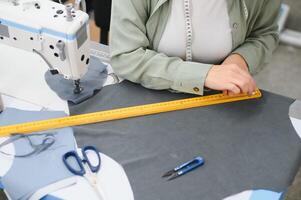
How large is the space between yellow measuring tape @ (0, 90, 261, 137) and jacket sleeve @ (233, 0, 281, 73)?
11 centimetres

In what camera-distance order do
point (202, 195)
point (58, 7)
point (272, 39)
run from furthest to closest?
point (272, 39) < point (58, 7) < point (202, 195)

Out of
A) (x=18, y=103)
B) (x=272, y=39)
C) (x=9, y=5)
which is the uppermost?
(x=9, y=5)

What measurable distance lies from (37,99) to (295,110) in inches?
27.6

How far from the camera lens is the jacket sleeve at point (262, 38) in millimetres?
1145

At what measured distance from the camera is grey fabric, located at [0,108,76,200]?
82cm

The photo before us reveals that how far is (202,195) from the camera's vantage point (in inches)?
32.8

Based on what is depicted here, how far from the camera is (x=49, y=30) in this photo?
0.90 m

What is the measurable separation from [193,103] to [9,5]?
0.53 metres

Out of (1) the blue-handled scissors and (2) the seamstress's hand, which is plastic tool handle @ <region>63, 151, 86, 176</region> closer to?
(1) the blue-handled scissors

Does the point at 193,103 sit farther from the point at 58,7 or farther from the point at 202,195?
the point at 58,7

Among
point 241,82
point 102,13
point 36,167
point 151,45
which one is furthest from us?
point 102,13

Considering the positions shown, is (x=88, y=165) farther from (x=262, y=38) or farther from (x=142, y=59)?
(x=262, y=38)

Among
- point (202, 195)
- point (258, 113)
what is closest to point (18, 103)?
point (202, 195)

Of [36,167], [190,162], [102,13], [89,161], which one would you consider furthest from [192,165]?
[102,13]
